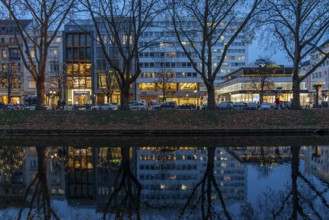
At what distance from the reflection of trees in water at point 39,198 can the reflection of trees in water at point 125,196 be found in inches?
51.0

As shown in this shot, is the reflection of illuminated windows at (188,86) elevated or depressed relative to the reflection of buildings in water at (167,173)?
elevated

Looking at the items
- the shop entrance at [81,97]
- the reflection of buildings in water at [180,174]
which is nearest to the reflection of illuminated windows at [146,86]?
the shop entrance at [81,97]

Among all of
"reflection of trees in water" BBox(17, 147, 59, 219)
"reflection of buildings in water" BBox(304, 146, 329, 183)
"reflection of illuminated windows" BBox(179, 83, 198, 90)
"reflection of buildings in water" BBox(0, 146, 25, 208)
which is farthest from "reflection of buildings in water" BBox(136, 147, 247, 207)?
"reflection of illuminated windows" BBox(179, 83, 198, 90)

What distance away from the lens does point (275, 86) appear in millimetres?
100250

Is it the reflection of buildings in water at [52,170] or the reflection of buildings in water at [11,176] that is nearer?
the reflection of buildings in water at [11,176]

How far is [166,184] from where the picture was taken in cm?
1058

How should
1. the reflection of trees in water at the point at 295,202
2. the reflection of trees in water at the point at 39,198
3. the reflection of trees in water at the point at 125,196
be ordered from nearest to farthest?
the reflection of trees in water at the point at 295,202, the reflection of trees in water at the point at 39,198, the reflection of trees in water at the point at 125,196

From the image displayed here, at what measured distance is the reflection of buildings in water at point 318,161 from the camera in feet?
38.8

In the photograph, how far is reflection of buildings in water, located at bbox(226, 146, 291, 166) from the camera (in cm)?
1430

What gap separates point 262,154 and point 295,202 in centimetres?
838

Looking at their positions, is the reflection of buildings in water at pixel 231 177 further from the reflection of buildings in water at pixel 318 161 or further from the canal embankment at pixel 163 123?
the canal embankment at pixel 163 123

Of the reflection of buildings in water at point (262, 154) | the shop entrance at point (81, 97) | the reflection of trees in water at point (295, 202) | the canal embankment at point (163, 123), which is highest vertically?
the shop entrance at point (81, 97)

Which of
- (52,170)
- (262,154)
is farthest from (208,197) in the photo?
(262,154)

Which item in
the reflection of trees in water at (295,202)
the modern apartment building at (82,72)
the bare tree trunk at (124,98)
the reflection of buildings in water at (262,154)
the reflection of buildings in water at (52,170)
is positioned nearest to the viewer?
the reflection of trees in water at (295,202)
